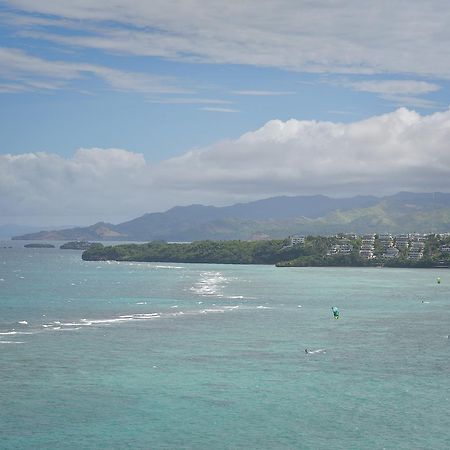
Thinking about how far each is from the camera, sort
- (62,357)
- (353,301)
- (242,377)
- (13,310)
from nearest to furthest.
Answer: (242,377) < (62,357) < (13,310) < (353,301)

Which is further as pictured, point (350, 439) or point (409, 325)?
point (409, 325)

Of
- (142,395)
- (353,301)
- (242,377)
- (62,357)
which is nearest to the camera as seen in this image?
(142,395)

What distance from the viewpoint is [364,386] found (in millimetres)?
71500

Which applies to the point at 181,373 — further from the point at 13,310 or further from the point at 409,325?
the point at 13,310

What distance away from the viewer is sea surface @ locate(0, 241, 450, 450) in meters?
57.2

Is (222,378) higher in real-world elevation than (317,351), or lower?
lower

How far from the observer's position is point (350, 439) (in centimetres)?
5628

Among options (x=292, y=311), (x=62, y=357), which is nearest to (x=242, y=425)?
(x=62, y=357)

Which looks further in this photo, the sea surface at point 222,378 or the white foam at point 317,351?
the white foam at point 317,351

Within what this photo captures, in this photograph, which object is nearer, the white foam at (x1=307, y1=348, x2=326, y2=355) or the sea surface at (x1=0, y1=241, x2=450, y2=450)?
the sea surface at (x1=0, y1=241, x2=450, y2=450)

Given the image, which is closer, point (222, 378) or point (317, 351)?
point (222, 378)

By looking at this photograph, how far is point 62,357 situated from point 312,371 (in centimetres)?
2675

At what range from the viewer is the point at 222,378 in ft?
242

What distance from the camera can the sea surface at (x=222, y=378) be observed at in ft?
188
